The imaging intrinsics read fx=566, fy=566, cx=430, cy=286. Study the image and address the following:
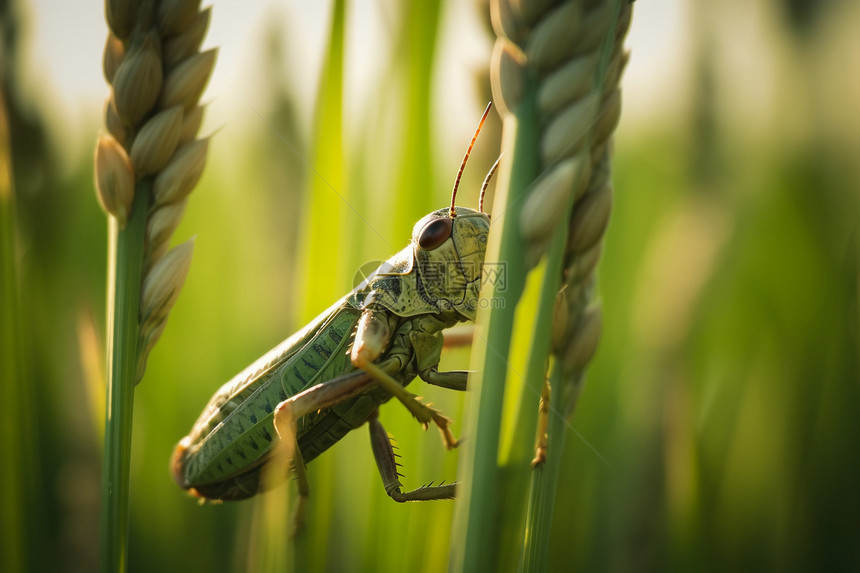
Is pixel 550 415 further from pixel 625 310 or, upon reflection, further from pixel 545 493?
pixel 625 310

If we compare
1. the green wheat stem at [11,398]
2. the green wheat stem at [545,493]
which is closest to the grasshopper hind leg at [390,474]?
the green wheat stem at [545,493]

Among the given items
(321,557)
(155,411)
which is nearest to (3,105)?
(155,411)

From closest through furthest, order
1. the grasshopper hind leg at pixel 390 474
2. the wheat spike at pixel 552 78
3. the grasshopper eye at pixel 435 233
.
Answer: the wheat spike at pixel 552 78 → the grasshopper hind leg at pixel 390 474 → the grasshopper eye at pixel 435 233

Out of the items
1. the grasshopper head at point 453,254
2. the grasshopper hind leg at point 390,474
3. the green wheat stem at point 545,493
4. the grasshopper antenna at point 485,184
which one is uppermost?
the grasshopper antenna at point 485,184

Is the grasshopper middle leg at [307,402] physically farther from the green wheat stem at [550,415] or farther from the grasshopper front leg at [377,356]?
the green wheat stem at [550,415]

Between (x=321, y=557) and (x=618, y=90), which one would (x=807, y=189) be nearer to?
(x=618, y=90)
